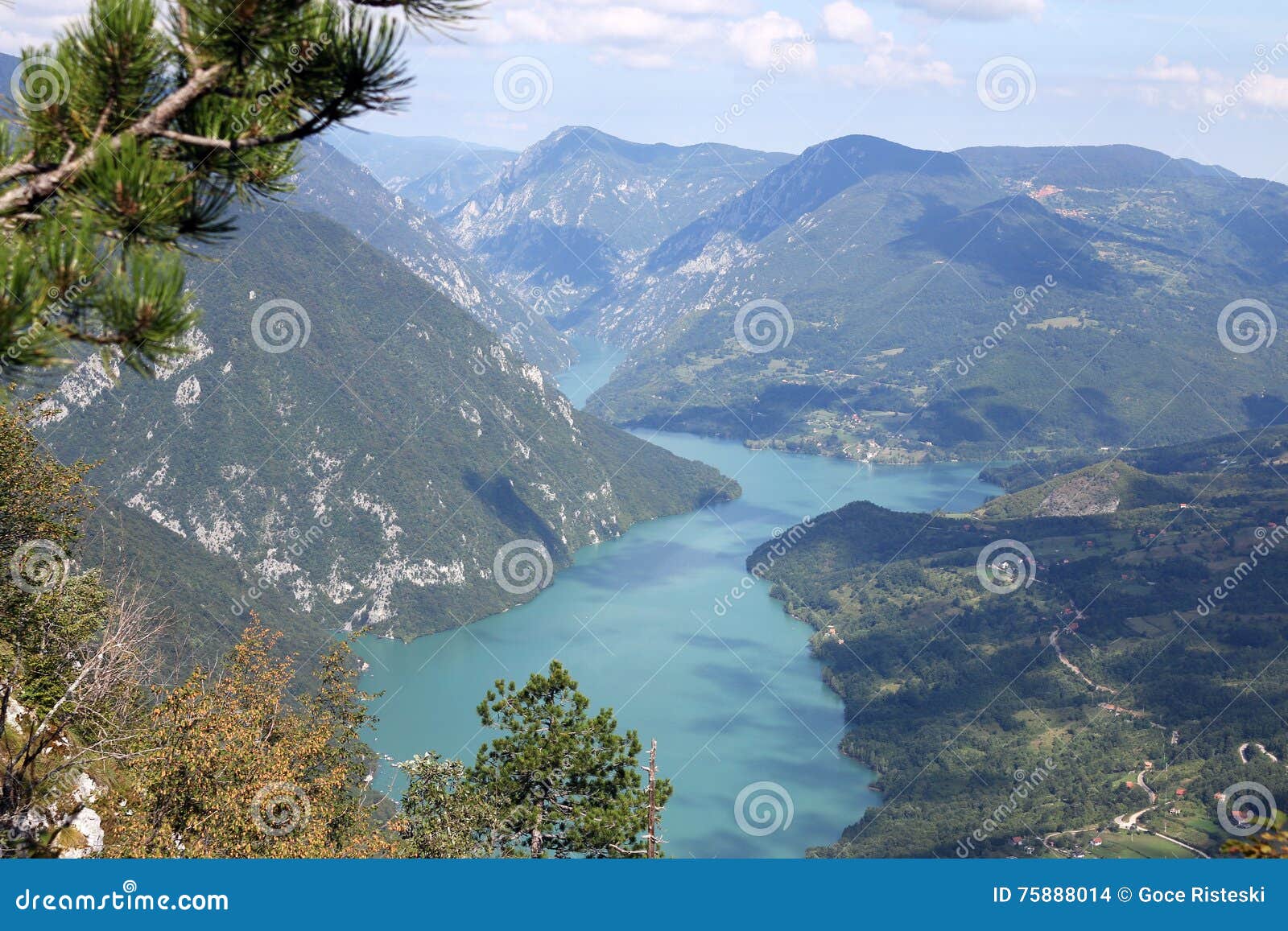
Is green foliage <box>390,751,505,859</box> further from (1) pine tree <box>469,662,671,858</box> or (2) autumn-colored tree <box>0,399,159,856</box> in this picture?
(2) autumn-colored tree <box>0,399,159,856</box>

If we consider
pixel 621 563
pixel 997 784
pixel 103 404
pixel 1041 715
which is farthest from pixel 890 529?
pixel 103 404

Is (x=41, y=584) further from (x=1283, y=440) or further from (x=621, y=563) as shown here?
(x=1283, y=440)

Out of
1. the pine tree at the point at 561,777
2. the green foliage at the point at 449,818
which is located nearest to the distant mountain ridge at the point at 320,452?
the green foliage at the point at 449,818

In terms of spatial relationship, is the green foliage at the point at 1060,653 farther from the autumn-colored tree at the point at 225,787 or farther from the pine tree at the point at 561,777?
the autumn-colored tree at the point at 225,787

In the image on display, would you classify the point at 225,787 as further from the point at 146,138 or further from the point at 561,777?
the point at 146,138

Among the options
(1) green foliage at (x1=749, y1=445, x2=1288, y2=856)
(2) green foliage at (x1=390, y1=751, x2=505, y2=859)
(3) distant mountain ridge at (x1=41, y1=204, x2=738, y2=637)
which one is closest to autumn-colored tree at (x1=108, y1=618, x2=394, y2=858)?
(2) green foliage at (x1=390, y1=751, x2=505, y2=859)

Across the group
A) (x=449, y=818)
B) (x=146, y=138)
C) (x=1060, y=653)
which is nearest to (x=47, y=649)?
(x=449, y=818)
